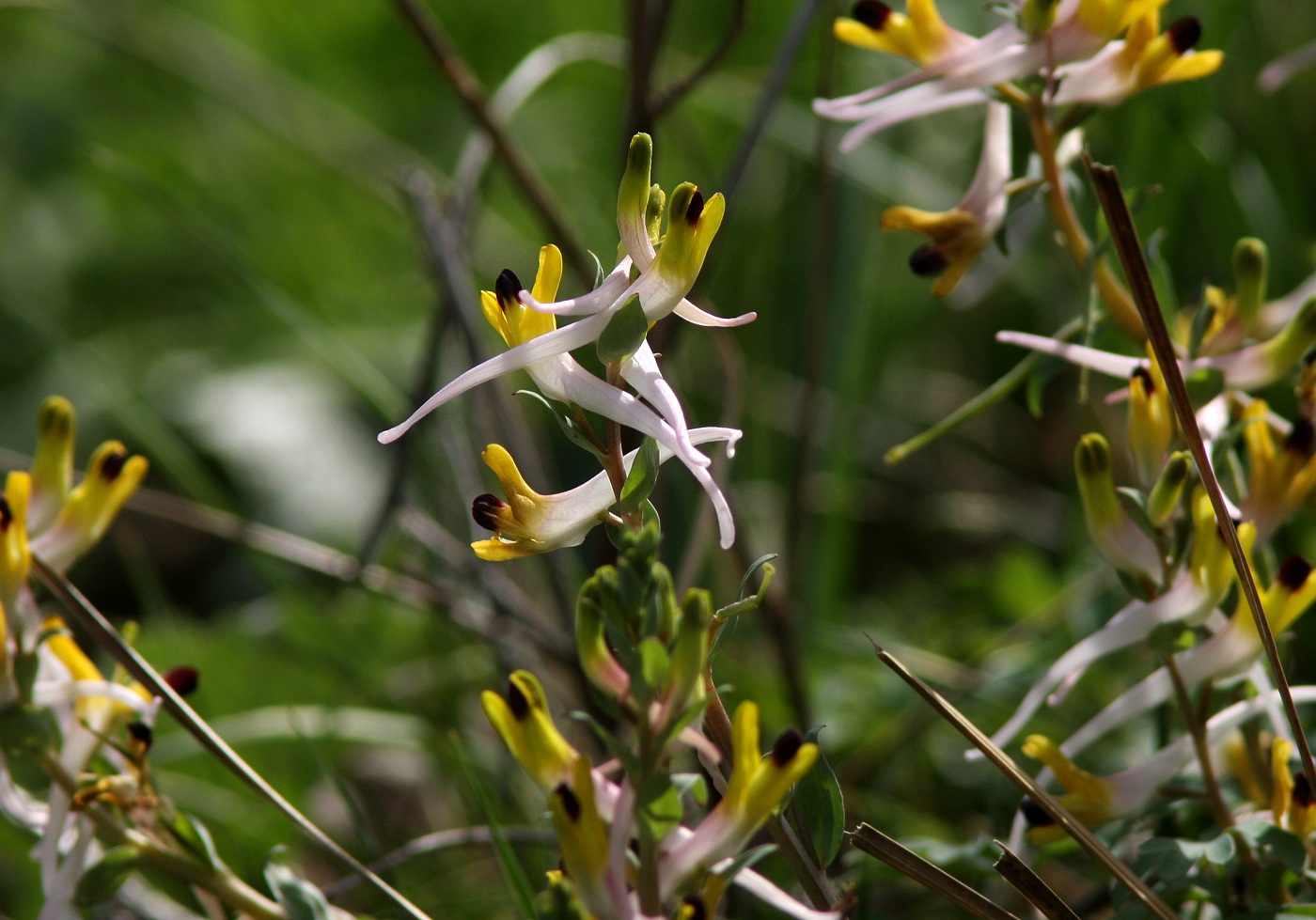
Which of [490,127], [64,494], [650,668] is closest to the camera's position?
[650,668]

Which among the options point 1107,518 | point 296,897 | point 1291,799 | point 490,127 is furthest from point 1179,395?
→ point 490,127

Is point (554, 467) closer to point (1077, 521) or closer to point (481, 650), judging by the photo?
point (481, 650)

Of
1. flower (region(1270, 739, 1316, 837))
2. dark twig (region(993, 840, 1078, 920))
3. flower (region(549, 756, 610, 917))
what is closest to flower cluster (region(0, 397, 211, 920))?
flower (region(549, 756, 610, 917))

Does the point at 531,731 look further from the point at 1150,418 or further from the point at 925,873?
the point at 1150,418

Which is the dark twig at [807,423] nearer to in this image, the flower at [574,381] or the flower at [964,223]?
the flower at [964,223]

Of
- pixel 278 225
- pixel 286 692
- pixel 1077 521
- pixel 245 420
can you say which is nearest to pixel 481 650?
pixel 286 692

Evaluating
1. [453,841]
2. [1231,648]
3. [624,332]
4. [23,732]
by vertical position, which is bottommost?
[453,841]
